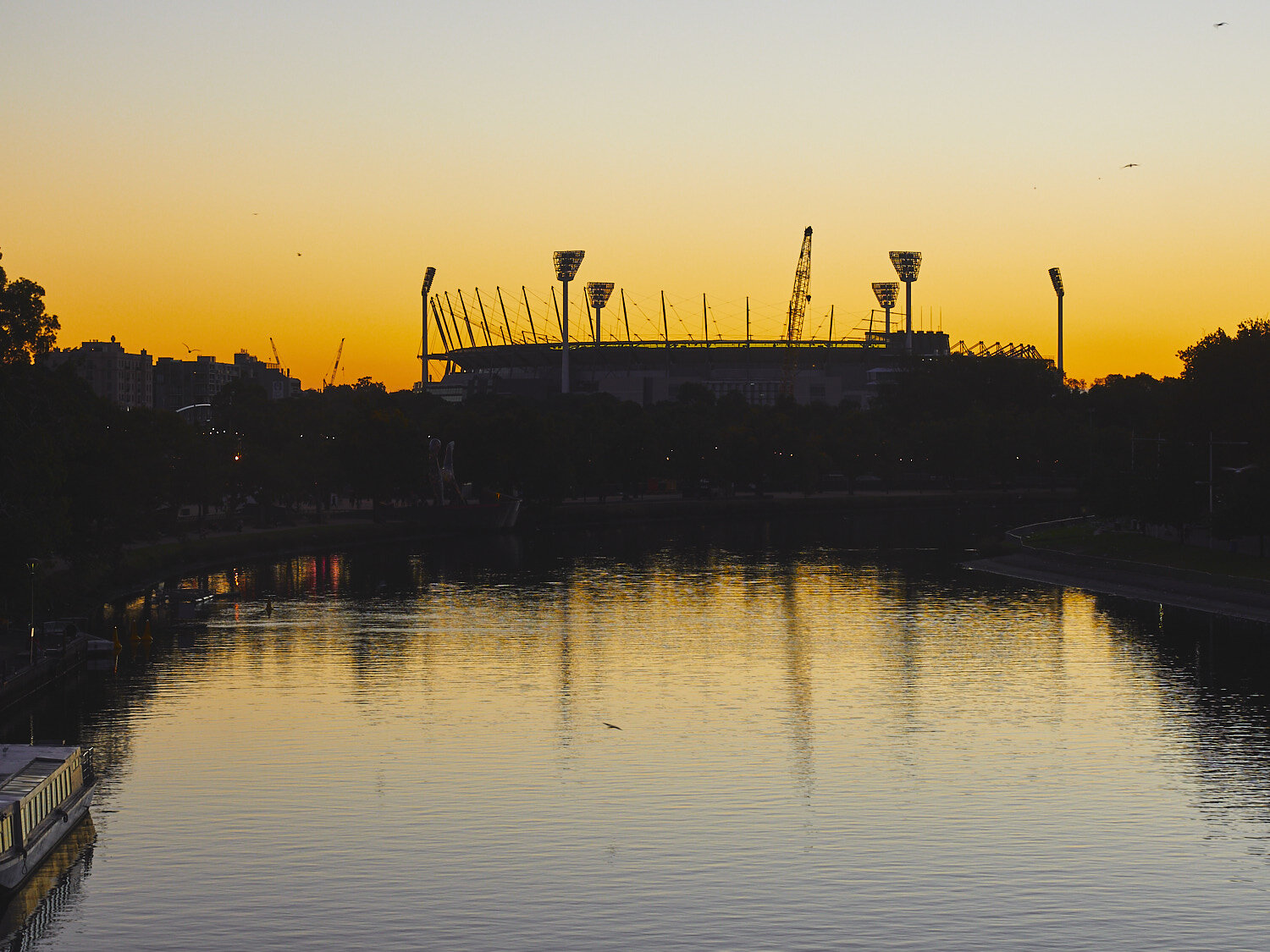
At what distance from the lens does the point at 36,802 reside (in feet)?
163

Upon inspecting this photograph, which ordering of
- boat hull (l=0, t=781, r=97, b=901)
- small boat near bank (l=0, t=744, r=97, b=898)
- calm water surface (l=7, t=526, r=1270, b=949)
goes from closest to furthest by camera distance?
calm water surface (l=7, t=526, r=1270, b=949)
boat hull (l=0, t=781, r=97, b=901)
small boat near bank (l=0, t=744, r=97, b=898)

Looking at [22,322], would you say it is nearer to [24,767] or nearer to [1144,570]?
[24,767]

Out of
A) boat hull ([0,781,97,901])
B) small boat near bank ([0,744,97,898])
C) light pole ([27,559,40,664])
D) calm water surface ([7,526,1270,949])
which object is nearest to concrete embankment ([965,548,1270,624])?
calm water surface ([7,526,1270,949])

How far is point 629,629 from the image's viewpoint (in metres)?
109

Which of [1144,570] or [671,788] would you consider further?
[1144,570]

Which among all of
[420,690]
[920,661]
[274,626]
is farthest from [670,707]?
[274,626]

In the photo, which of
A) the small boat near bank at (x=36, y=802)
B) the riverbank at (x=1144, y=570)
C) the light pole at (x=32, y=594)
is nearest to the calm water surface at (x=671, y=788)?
the small boat near bank at (x=36, y=802)

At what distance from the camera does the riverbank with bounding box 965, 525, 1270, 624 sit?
11450cm

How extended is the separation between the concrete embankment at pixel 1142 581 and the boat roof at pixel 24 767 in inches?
3230

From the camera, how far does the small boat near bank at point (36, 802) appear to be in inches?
1852

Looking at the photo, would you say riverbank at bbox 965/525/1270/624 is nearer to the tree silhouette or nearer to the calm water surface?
the calm water surface

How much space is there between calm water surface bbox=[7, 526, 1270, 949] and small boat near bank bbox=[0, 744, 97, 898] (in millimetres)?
1000

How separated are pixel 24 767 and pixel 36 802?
276 centimetres

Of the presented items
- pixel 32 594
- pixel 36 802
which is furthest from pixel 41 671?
pixel 36 802
